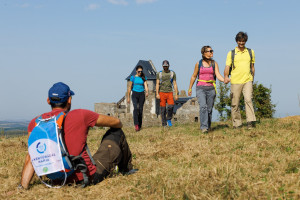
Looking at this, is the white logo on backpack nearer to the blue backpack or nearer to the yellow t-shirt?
the blue backpack

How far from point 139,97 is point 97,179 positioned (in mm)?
7312

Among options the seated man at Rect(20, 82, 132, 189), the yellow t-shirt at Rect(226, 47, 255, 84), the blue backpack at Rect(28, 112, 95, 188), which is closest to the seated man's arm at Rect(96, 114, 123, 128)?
the seated man at Rect(20, 82, 132, 189)

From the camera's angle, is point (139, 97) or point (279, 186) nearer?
point (279, 186)

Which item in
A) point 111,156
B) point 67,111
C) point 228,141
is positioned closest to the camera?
point 67,111

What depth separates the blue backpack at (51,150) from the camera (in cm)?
393

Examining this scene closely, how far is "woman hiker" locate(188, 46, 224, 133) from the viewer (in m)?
8.91

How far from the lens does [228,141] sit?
6.86 m

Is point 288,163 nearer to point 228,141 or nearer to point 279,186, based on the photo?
point 279,186

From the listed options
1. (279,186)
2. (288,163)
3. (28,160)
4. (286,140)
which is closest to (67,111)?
(28,160)

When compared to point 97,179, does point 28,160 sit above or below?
above

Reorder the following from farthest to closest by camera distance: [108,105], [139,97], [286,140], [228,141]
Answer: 1. [108,105]
2. [139,97]
3. [228,141]
4. [286,140]

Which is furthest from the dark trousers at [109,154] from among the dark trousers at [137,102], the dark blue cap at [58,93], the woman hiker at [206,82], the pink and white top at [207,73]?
the dark trousers at [137,102]

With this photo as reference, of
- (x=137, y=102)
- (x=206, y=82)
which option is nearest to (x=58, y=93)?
(x=206, y=82)

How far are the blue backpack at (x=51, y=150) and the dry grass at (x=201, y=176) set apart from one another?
33 cm
